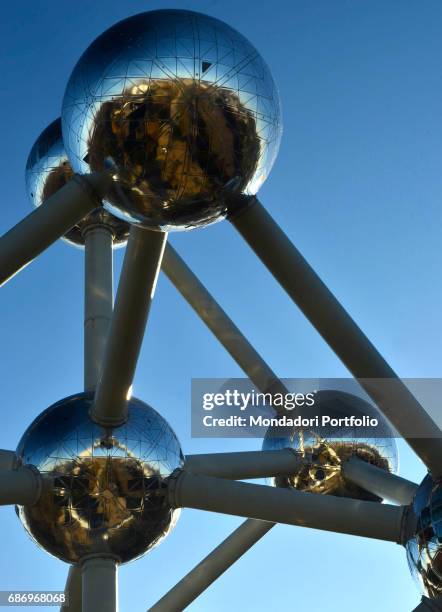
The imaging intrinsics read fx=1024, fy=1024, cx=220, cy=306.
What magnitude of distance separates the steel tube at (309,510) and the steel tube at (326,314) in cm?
88

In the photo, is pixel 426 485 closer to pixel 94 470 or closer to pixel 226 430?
pixel 94 470

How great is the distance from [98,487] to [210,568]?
248 cm

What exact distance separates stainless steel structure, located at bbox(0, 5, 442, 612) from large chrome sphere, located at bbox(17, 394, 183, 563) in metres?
0.01

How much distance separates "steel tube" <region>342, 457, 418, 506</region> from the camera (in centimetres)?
793

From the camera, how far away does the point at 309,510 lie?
730 cm

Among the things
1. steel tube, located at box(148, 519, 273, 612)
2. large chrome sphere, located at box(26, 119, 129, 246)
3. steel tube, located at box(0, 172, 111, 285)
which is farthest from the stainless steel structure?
large chrome sphere, located at box(26, 119, 129, 246)

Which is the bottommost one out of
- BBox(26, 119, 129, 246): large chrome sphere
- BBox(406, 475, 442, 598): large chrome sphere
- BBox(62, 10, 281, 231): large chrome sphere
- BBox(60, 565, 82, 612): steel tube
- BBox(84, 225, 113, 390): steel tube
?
BBox(406, 475, 442, 598): large chrome sphere

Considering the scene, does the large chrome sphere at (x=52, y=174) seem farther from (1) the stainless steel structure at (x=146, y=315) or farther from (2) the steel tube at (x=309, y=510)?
(2) the steel tube at (x=309, y=510)

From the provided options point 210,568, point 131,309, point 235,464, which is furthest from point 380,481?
point 131,309

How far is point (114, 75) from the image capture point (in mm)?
6145

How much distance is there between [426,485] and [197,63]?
327 cm

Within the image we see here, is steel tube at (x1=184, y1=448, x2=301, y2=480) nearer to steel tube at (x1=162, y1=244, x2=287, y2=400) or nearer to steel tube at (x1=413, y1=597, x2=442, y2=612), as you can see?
steel tube at (x1=162, y1=244, x2=287, y2=400)

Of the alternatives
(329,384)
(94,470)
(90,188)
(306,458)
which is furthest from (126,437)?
(329,384)

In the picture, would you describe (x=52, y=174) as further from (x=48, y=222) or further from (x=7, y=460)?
(x=48, y=222)
